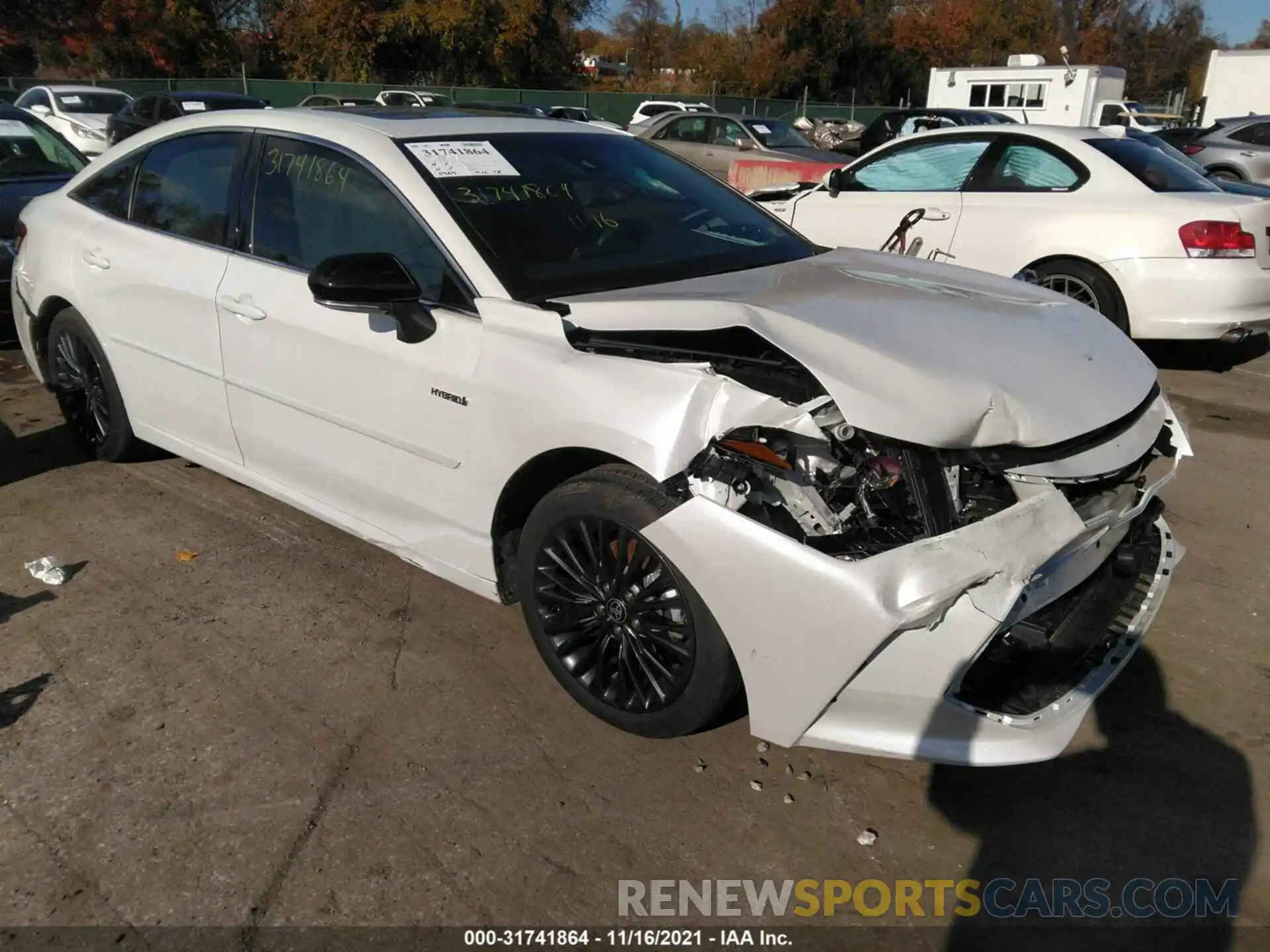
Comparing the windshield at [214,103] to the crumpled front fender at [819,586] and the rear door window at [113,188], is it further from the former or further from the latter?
the crumpled front fender at [819,586]

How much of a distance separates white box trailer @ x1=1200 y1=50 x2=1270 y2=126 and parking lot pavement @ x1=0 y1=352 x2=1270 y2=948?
26.6m

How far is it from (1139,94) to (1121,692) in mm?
72626

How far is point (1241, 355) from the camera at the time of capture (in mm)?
7570

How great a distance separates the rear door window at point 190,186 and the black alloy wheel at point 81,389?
770mm

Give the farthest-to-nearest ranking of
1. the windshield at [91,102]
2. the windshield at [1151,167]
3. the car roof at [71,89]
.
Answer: the car roof at [71,89] → the windshield at [91,102] → the windshield at [1151,167]

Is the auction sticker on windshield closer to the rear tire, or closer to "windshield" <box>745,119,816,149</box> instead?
the rear tire

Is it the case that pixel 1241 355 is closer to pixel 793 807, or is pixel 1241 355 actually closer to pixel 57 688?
pixel 793 807

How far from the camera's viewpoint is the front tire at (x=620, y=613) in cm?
268

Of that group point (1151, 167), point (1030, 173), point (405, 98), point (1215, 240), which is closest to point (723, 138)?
point (1030, 173)

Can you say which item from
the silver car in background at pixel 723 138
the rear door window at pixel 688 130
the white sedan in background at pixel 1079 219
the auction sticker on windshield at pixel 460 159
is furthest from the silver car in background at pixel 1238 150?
the auction sticker on windshield at pixel 460 159

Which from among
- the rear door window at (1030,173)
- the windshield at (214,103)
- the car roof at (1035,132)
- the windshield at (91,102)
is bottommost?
the windshield at (91,102)

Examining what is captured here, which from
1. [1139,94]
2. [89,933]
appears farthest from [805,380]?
[1139,94]

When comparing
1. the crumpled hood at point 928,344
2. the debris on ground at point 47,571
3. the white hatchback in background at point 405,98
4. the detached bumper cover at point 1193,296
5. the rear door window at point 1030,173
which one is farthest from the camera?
the white hatchback in background at point 405,98

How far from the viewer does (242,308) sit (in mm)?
3688
